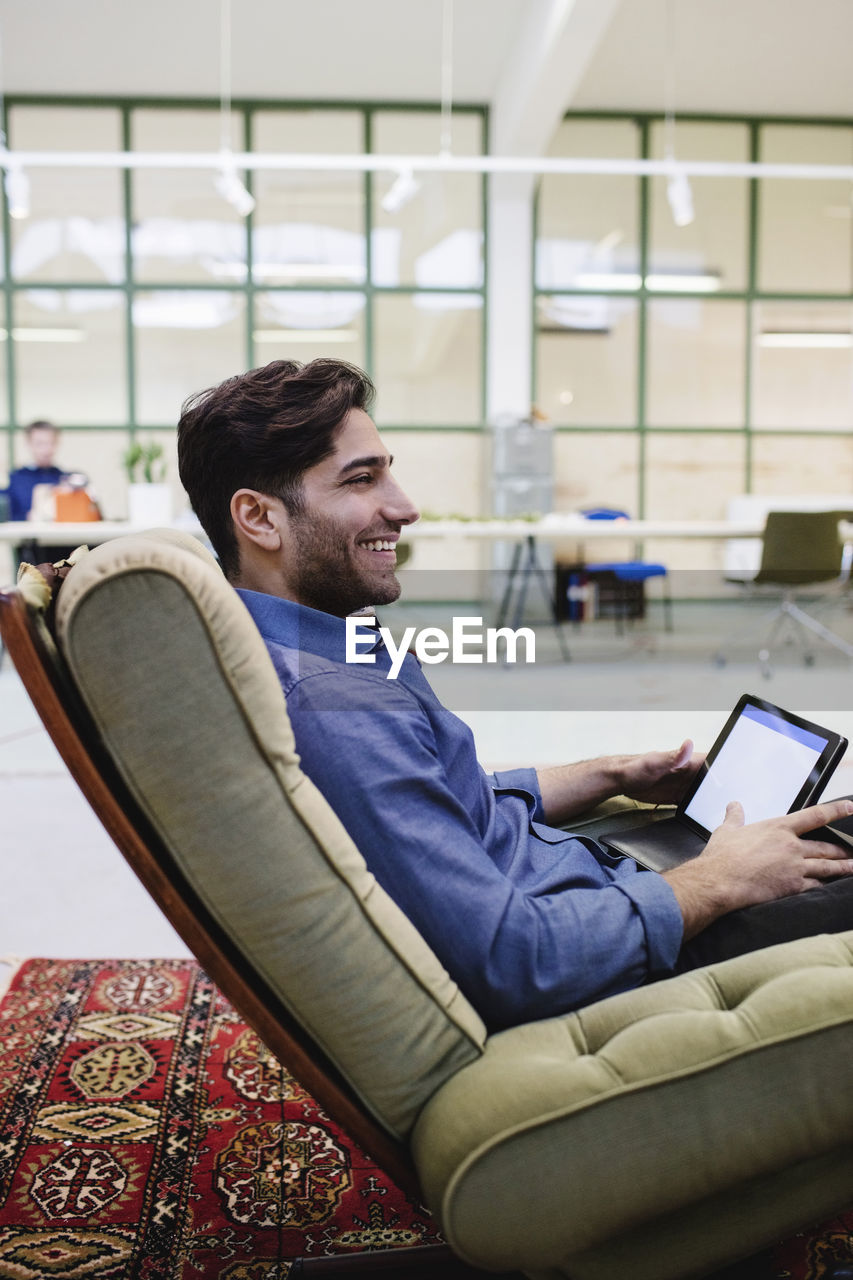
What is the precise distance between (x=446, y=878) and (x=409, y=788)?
101mm

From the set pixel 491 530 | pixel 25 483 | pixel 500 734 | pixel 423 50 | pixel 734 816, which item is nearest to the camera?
pixel 734 816

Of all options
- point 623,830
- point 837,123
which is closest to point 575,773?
point 623,830

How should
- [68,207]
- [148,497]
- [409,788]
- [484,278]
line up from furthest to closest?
1. [484,278]
2. [68,207]
3. [148,497]
4. [409,788]

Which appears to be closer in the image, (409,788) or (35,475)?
(409,788)

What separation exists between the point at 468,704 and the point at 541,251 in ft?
18.4

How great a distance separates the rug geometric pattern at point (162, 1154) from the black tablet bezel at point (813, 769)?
72 centimetres

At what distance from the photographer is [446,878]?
1124 millimetres

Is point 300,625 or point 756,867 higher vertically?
point 300,625

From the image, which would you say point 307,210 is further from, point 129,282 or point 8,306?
point 8,306

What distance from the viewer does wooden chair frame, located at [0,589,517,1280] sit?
1035mm

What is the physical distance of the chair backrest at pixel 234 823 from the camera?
1.02 metres

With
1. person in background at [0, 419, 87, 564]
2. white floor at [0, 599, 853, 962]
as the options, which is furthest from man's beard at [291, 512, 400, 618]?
person in background at [0, 419, 87, 564]

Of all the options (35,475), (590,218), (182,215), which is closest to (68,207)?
(182,215)

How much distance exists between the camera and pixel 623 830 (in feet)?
5.87
